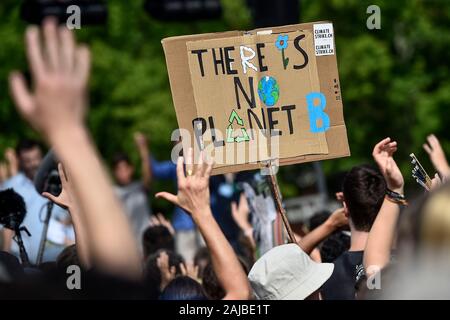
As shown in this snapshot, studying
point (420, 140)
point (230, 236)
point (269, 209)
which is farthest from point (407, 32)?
point (269, 209)

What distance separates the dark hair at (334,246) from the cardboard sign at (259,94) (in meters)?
0.90

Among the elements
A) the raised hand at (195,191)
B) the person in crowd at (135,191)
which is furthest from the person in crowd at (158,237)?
the person in crowd at (135,191)

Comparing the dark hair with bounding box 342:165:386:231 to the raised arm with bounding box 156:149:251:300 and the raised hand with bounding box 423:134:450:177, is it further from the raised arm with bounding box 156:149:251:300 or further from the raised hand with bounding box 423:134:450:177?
the raised arm with bounding box 156:149:251:300

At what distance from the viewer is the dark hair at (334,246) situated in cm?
518

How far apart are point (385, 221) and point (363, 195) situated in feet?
2.00

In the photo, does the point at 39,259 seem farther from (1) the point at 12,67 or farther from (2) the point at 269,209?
(1) the point at 12,67

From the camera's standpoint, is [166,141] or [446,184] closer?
[446,184]

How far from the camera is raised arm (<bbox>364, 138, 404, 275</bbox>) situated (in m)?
3.66

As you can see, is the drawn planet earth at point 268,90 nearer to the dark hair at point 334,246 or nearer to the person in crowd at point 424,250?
the dark hair at point 334,246

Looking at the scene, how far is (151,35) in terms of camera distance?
1658cm
